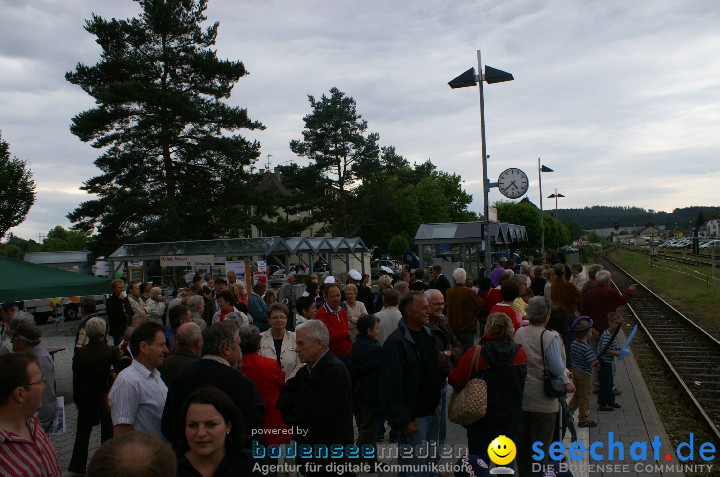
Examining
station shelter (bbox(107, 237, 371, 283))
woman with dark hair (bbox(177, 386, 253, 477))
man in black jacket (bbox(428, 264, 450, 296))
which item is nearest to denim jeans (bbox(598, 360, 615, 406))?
man in black jacket (bbox(428, 264, 450, 296))

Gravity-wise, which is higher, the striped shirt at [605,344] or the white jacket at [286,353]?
the white jacket at [286,353]

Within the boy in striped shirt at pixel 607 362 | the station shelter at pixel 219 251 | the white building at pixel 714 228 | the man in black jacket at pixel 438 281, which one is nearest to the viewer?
the boy in striped shirt at pixel 607 362

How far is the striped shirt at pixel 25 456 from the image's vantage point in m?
3.16

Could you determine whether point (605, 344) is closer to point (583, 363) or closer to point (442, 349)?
point (583, 363)

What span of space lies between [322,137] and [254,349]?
159 feet

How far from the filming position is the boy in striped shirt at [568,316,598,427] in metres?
7.47

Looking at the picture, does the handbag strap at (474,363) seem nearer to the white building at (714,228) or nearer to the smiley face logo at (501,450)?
the smiley face logo at (501,450)

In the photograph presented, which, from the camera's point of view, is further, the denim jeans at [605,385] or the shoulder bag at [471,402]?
the denim jeans at [605,385]

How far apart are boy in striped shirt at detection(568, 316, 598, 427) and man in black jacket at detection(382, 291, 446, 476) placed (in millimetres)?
2972

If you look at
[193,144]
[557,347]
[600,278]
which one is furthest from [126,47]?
[557,347]

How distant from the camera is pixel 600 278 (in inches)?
372

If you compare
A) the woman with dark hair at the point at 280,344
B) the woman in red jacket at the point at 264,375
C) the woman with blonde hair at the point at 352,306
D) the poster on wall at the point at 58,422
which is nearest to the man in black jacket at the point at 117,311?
the woman with blonde hair at the point at 352,306

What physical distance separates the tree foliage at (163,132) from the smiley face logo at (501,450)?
2571 centimetres

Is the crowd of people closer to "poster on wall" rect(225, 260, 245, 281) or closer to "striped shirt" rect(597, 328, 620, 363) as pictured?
"striped shirt" rect(597, 328, 620, 363)
